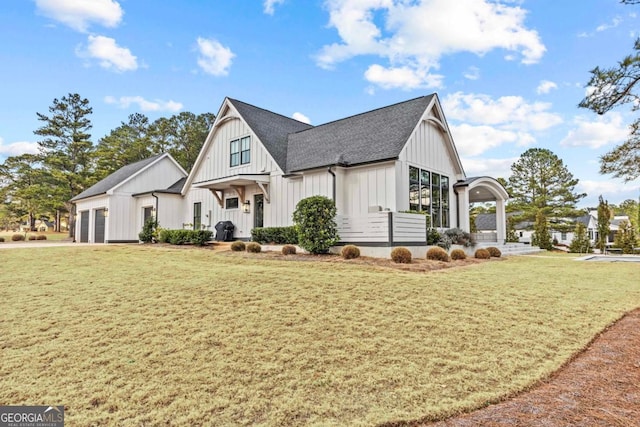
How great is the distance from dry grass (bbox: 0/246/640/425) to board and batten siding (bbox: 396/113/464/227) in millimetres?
6228

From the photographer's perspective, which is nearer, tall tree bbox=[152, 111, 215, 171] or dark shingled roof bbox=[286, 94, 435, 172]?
dark shingled roof bbox=[286, 94, 435, 172]

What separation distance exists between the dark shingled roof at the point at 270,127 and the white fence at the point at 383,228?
5177 millimetres

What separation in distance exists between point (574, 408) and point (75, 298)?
23.8ft

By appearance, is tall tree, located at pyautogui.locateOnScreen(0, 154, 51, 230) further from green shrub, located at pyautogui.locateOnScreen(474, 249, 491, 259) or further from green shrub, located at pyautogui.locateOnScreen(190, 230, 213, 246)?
green shrub, located at pyautogui.locateOnScreen(474, 249, 491, 259)

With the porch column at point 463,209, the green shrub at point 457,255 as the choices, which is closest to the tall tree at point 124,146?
the porch column at point 463,209

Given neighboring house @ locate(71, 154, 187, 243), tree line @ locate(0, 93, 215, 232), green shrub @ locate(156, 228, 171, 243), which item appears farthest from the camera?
tree line @ locate(0, 93, 215, 232)

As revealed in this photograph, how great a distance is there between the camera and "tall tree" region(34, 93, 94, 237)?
3397 centimetres

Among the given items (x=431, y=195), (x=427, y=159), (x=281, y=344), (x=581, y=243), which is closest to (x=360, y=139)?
(x=427, y=159)

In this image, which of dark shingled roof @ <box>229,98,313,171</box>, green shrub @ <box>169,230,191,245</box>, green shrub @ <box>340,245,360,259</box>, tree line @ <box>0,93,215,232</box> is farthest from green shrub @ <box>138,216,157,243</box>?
tree line @ <box>0,93,215,232</box>

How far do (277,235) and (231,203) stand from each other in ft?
16.8

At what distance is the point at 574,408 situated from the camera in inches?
118

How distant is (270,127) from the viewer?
19031mm

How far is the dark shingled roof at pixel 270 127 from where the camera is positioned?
1714 centimetres

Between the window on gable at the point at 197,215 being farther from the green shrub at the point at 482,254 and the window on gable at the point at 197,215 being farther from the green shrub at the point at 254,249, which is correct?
the green shrub at the point at 482,254
